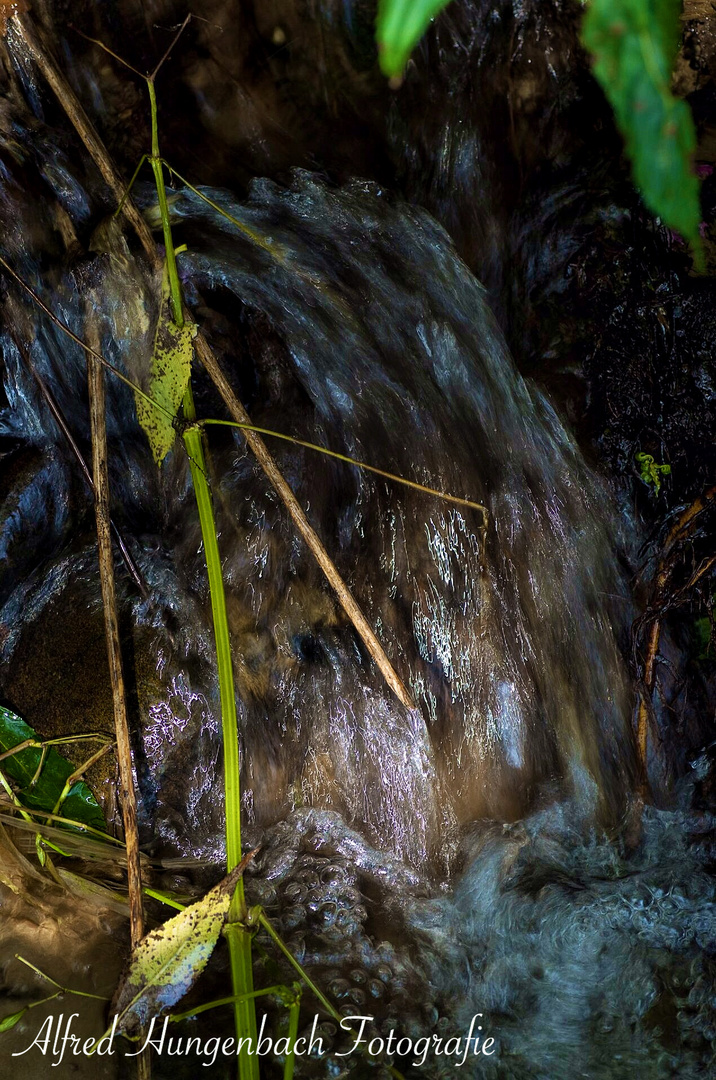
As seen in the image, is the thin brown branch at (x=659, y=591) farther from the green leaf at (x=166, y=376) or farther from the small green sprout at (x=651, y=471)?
the green leaf at (x=166, y=376)

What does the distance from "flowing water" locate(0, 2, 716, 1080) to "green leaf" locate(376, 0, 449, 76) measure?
65.1 inches

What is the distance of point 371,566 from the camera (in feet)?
7.79

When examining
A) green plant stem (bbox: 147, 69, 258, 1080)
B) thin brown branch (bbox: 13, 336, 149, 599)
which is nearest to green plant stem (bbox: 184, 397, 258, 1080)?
green plant stem (bbox: 147, 69, 258, 1080)

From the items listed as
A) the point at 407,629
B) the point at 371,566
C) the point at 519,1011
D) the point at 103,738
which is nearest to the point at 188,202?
the point at 371,566

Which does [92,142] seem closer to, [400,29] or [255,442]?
[255,442]

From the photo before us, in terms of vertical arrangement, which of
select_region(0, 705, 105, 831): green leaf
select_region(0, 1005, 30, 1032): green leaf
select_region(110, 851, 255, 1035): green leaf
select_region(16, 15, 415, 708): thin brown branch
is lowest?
select_region(0, 1005, 30, 1032): green leaf

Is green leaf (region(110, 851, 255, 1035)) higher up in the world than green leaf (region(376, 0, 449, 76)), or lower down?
lower down

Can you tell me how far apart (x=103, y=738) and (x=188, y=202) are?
1482 millimetres

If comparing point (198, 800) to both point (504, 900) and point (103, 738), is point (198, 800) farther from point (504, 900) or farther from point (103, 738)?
point (504, 900)

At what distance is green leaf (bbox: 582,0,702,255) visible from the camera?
49 centimetres

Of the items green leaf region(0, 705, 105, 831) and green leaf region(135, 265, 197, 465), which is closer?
green leaf region(135, 265, 197, 465)

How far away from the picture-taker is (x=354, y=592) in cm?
236

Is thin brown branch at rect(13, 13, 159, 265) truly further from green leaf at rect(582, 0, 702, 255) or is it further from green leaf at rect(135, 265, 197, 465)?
green leaf at rect(582, 0, 702, 255)

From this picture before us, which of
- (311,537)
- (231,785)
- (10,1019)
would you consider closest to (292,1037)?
(231,785)
